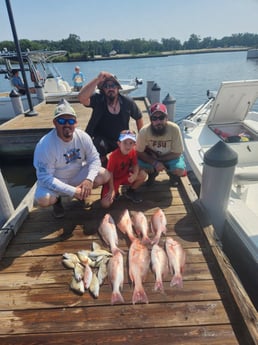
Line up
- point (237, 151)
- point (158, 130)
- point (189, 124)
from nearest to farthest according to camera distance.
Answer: point (158, 130) < point (237, 151) < point (189, 124)

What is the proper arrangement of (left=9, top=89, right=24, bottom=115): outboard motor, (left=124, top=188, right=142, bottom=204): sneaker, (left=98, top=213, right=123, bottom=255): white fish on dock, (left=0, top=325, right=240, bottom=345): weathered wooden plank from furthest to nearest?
1. (left=9, top=89, right=24, bottom=115): outboard motor
2. (left=124, top=188, right=142, bottom=204): sneaker
3. (left=98, top=213, right=123, bottom=255): white fish on dock
4. (left=0, top=325, right=240, bottom=345): weathered wooden plank

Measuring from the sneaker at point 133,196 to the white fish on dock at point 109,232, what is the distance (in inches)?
23.1

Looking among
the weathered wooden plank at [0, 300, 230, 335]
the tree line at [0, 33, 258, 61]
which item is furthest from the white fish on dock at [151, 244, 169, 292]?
the tree line at [0, 33, 258, 61]

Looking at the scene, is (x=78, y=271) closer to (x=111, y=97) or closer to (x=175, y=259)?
(x=175, y=259)

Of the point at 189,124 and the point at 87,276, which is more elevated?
the point at 189,124

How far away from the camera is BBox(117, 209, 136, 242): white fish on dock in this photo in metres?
2.91

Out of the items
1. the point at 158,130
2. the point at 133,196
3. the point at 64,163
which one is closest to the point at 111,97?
the point at 158,130

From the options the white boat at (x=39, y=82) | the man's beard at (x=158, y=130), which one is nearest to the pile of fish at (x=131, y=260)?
the man's beard at (x=158, y=130)

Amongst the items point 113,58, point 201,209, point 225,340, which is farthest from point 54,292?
point 113,58

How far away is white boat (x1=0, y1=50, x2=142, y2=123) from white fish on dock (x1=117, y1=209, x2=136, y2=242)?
930 centimetres

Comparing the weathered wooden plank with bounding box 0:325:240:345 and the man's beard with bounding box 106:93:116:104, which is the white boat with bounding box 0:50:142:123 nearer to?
the man's beard with bounding box 106:93:116:104

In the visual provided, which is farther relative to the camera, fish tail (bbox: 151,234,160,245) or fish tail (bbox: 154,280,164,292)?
fish tail (bbox: 151,234,160,245)

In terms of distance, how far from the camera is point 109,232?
290 centimetres

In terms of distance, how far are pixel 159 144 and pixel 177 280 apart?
75.7 inches
